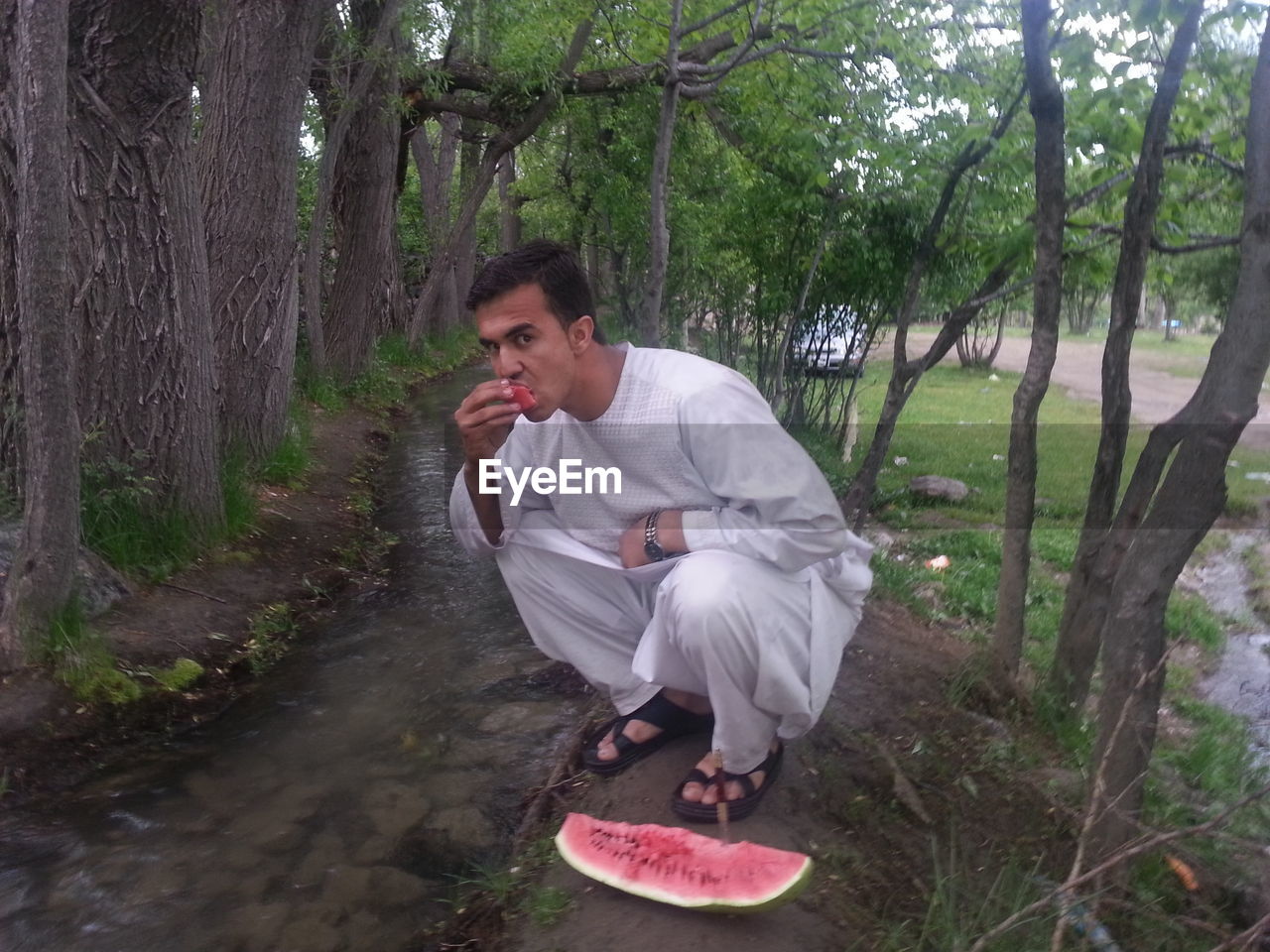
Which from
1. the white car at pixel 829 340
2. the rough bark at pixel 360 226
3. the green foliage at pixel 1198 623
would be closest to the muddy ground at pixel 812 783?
the green foliage at pixel 1198 623

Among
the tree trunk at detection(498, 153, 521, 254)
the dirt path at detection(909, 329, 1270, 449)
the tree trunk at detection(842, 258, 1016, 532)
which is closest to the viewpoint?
the tree trunk at detection(842, 258, 1016, 532)

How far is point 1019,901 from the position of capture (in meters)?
2.68

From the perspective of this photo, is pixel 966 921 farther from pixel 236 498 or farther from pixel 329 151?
pixel 329 151

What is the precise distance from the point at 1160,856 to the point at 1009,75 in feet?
11.9

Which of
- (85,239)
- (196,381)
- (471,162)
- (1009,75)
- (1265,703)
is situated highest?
(471,162)

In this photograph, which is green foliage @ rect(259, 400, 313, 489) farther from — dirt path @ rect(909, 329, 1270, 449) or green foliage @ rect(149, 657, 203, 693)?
dirt path @ rect(909, 329, 1270, 449)

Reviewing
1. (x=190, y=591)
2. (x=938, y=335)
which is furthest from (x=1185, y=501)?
(x=190, y=591)

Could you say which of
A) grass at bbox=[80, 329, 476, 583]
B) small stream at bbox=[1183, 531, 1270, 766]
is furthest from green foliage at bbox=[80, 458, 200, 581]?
small stream at bbox=[1183, 531, 1270, 766]

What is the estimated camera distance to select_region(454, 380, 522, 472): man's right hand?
115 inches

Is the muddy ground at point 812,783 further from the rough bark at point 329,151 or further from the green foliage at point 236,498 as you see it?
the rough bark at point 329,151

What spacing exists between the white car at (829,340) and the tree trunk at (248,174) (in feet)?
16.9

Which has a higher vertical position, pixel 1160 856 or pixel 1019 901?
pixel 1019 901

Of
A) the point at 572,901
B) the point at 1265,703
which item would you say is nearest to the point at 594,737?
the point at 572,901

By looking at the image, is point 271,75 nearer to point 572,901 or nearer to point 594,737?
point 594,737
